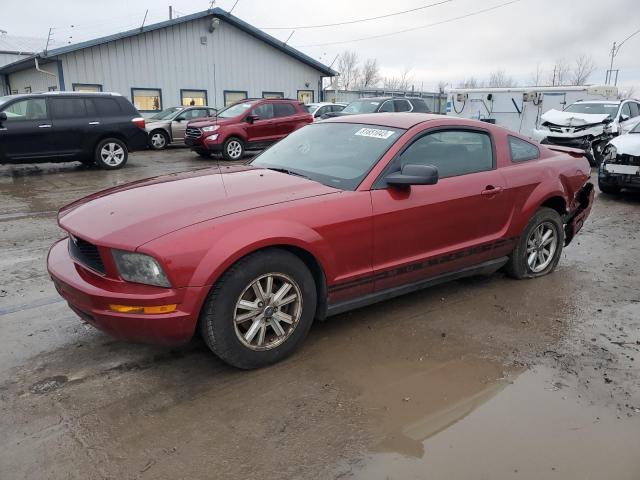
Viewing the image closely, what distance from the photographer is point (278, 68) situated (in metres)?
24.9

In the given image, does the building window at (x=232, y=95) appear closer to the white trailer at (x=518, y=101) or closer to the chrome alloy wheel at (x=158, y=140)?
the chrome alloy wheel at (x=158, y=140)

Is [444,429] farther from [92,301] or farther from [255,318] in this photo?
[92,301]

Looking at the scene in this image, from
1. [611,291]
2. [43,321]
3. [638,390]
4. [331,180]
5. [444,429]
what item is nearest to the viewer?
[444,429]

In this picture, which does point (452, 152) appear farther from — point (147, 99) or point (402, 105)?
point (147, 99)

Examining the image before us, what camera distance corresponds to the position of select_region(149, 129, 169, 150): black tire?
1745 centimetres

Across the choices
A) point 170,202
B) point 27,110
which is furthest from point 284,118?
point 170,202

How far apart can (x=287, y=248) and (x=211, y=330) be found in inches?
26.9

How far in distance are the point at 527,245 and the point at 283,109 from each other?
1166cm

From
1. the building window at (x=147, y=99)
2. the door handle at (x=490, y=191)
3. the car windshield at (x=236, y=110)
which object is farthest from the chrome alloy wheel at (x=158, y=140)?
the door handle at (x=490, y=191)

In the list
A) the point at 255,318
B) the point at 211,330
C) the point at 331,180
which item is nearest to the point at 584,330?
the point at 331,180

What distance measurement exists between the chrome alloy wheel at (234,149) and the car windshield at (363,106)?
4164 millimetres

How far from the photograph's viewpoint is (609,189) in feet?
32.6

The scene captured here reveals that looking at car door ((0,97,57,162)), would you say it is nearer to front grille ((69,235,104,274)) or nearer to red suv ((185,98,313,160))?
red suv ((185,98,313,160))

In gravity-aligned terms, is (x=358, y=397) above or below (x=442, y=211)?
below
